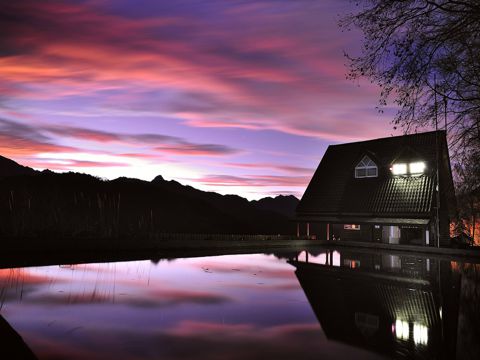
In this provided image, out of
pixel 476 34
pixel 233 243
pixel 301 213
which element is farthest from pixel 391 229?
pixel 476 34

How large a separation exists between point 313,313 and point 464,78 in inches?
262

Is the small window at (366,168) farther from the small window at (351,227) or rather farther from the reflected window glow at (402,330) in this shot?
the reflected window glow at (402,330)

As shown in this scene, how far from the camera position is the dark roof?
102 ft

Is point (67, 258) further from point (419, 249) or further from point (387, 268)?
point (419, 249)

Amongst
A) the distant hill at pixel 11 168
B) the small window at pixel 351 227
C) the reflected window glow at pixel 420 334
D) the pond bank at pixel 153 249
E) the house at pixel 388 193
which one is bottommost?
the reflected window glow at pixel 420 334

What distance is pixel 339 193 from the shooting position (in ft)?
120

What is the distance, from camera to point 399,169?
33.6 metres

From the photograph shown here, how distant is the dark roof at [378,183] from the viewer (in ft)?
102

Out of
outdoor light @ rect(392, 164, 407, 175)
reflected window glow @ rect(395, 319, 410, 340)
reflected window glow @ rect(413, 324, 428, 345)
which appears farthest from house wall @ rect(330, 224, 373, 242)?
reflected window glow @ rect(413, 324, 428, 345)

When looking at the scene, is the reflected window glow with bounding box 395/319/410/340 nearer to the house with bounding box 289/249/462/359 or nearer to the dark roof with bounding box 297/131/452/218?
the house with bounding box 289/249/462/359

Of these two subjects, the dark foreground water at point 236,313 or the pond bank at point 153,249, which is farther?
the pond bank at point 153,249

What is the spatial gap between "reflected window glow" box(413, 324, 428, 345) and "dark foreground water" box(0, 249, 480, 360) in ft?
0.08

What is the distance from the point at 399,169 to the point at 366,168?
10.5 ft

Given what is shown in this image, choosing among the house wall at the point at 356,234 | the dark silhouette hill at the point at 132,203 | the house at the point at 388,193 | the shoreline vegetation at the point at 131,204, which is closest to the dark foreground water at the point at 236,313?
the house at the point at 388,193
